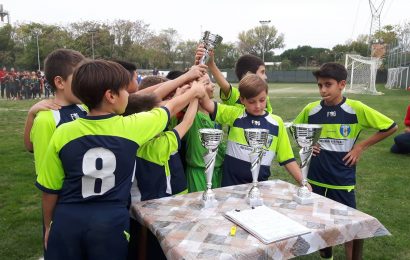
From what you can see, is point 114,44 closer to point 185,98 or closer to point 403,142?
point 403,142

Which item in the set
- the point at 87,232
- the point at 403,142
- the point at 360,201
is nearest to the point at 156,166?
the point at 87,232

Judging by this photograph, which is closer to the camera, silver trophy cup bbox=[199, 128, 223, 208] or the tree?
silver trophy cup bbox=[199, 128, 223, 208]

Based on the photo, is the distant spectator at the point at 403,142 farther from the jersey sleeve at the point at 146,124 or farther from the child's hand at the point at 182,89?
the jersey sleeve at the point at 146,124

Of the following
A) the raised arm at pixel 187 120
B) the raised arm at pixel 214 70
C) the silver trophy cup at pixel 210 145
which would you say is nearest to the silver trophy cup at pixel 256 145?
the silver trophy cup at pixel 210 145

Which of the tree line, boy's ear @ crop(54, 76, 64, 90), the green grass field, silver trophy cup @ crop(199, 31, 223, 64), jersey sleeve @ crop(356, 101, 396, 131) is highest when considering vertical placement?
the tree line

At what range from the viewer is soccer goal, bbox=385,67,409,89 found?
34250mm

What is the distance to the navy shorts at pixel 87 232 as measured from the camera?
1838 mm

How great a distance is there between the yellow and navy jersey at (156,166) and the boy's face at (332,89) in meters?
1.68

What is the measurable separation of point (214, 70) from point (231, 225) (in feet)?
5.79

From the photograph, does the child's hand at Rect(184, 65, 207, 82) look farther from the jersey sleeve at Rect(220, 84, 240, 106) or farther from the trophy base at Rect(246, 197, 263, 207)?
the trophy base at Rect(246, 197, 263, 207)

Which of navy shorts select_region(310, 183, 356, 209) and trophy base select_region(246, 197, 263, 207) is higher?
trophy base select_region(246, 197, 263, 207)

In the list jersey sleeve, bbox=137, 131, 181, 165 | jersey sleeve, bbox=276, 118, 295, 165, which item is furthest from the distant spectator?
jersey sleeve, bbox=137, 131, 181, 165

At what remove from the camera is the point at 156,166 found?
7.37 feet

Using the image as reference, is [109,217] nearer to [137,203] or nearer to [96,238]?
[96,238]
